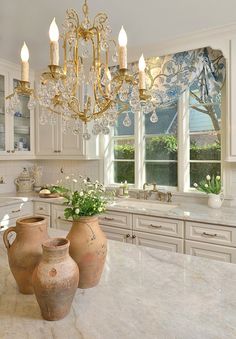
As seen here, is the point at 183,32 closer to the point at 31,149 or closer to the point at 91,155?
the point at 91,155

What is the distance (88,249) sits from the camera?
964 millimetres

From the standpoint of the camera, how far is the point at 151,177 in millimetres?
3029

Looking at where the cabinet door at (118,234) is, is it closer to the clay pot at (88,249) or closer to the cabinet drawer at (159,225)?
the cabinet drawer at (159,225)

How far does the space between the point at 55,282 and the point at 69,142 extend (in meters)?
2.57

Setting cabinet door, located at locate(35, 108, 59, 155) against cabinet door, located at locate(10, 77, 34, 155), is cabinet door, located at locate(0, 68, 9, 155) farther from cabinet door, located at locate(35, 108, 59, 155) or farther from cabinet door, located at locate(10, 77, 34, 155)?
cabinet door, located at locate(35, 108, 59, 155)

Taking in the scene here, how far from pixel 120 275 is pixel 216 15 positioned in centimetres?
216

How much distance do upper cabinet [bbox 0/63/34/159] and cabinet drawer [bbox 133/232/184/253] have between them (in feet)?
6.18

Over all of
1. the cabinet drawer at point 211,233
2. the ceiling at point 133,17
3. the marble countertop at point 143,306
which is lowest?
the cabinet drawer at point 211,233

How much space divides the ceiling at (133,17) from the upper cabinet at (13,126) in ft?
1.85

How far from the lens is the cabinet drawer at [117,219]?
246 centimetres

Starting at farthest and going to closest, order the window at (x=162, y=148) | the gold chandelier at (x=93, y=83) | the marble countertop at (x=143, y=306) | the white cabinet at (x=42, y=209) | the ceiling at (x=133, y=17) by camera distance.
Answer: the white cabinet at (x=42, y=209) → the window at (x=162, y=148) → the ceiling at (x=133, y=17) → the gold chandelier at (x=93, y=83) → the marble countertop at (x=143, y=306)

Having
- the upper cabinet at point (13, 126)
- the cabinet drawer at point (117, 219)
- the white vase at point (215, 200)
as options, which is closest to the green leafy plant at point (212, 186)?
the white vase at point (215, 200)

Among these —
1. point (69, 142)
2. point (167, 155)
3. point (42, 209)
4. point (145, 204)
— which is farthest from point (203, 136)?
point (42, 209)

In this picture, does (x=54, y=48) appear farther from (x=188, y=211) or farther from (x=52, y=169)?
(x=52, y=169)
